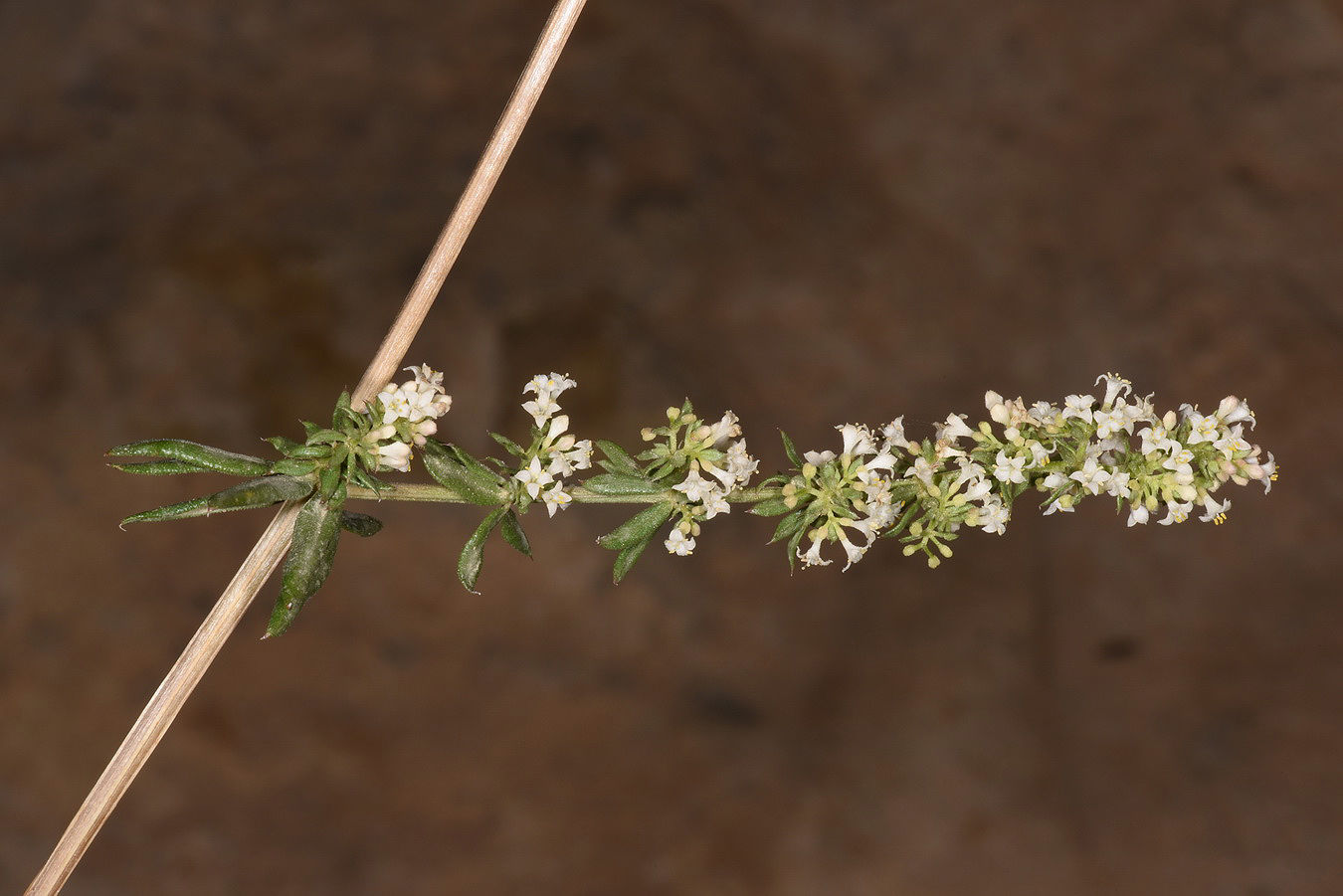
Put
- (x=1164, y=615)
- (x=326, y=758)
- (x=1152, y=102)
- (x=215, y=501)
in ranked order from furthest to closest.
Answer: (x=1152, y=102) → (x=1164, y=615) → (x=326, y=758) → (x=215, y=501)

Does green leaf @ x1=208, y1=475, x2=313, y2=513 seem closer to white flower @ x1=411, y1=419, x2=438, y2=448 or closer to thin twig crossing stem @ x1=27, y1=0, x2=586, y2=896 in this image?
thin twig crossing stem @ x1=27, y1=0, x2=586, y2=896

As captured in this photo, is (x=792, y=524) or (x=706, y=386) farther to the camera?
(x=706, y=386)

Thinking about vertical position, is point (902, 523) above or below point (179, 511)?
above

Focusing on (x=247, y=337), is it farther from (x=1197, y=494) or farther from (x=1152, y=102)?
(x=1152, y=102)

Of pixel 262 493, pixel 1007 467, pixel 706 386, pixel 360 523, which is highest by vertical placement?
pixel 706 386

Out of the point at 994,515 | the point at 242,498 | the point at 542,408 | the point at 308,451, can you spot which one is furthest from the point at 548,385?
the point at 994,515

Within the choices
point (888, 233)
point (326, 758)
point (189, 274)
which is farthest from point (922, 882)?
point (189, 274)

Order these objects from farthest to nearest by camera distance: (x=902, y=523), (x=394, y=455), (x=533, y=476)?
(x=902, y=523) → (x=533, y=476) → (x=394, y=455)

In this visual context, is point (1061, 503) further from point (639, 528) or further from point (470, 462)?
point (470, 462)
